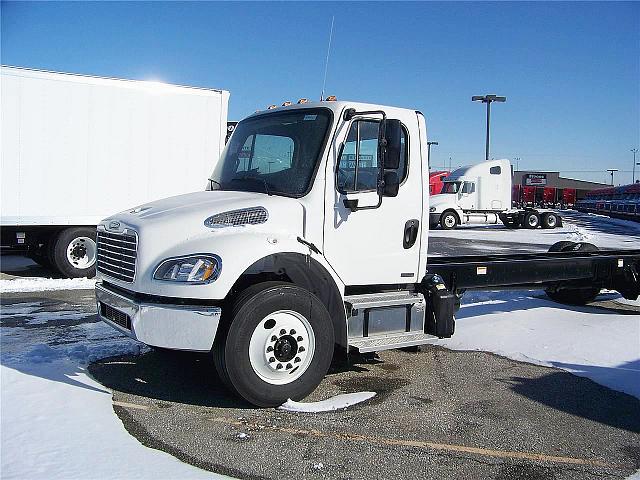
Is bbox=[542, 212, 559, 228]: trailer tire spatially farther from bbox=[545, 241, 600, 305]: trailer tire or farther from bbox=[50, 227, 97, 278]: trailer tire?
bbox=[50, 227, 97, 278]: trailer tire

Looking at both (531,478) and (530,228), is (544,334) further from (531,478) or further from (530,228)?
(530,228)

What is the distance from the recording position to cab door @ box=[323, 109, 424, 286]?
17.8ft

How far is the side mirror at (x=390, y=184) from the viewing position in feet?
17.7

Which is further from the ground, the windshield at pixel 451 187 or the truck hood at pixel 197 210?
the windshield at pixel 451 187

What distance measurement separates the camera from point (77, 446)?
13.1ft

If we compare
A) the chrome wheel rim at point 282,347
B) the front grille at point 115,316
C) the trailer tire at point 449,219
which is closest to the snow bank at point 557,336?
the chrome wheel rim at point 282,347

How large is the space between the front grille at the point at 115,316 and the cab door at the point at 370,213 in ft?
5.67

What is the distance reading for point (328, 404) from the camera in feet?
16.8

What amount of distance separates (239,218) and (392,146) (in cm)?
142

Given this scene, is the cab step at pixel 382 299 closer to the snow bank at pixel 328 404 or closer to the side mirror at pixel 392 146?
the snow bank at pixel 328 404

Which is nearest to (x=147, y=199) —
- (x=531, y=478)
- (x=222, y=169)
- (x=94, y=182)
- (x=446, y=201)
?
(x=94, y=182)

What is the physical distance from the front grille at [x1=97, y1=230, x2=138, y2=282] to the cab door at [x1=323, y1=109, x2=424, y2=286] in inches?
63.0

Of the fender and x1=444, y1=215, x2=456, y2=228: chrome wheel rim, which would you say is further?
x1=444, y1=215, x2=456, y2=228: chrome wheel rim

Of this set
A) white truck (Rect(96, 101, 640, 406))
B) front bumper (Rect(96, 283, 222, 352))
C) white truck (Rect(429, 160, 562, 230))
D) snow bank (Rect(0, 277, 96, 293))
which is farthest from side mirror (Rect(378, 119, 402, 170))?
white truck (Rect(429, 160, 562, 230))
